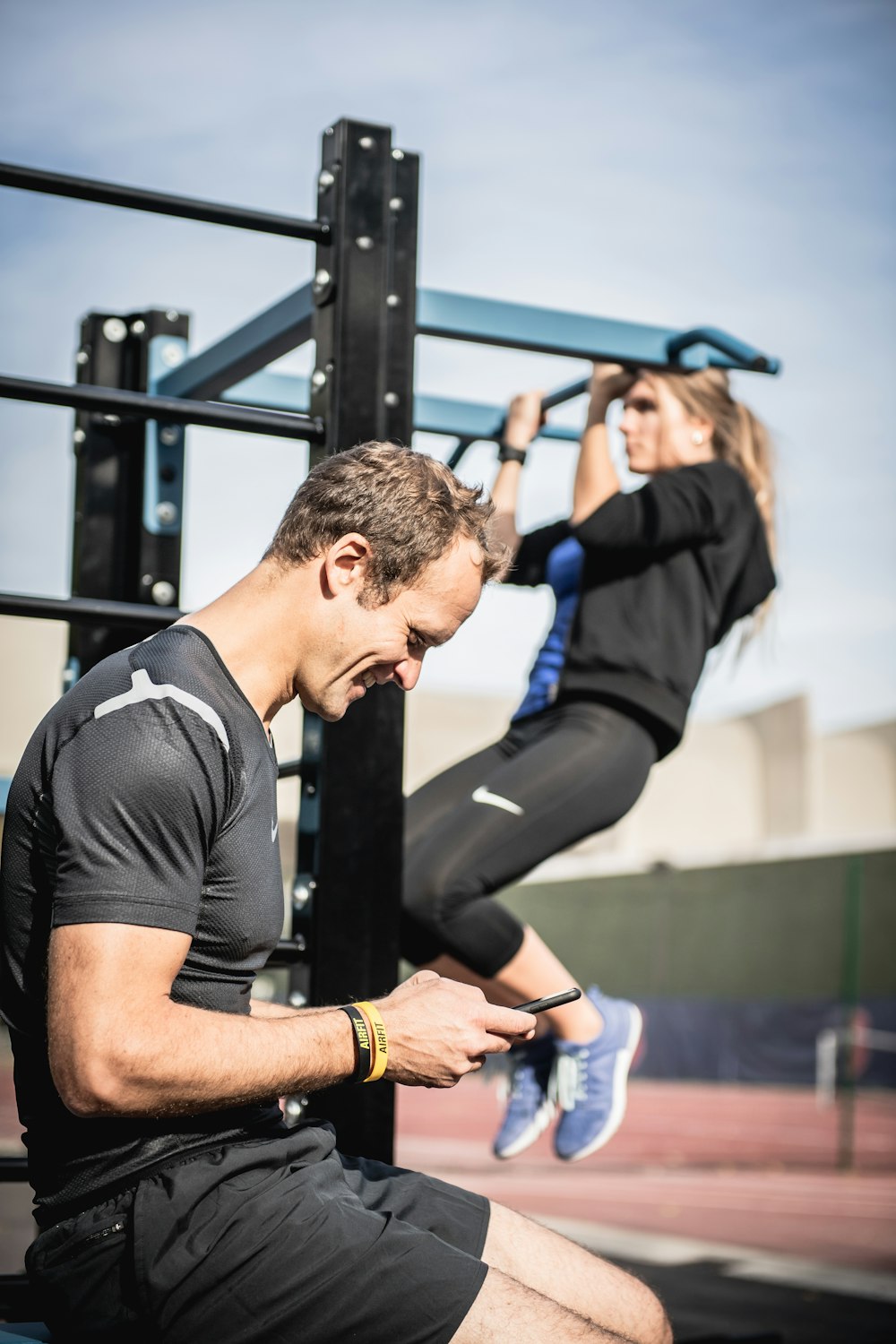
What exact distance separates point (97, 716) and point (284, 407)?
2.15 metres

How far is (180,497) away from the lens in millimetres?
3295

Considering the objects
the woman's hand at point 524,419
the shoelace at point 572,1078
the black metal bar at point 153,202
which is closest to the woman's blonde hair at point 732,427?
the woman's hand at point 524,419

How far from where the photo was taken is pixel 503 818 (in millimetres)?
2871

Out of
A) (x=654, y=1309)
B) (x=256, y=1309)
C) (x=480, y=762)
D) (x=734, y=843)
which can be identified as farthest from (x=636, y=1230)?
(x=734, y=843)

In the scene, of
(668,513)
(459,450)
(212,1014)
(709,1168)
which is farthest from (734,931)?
(212,1014)

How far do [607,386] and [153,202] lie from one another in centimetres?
120

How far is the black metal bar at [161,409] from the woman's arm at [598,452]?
0.73m

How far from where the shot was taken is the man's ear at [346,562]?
6.10ft

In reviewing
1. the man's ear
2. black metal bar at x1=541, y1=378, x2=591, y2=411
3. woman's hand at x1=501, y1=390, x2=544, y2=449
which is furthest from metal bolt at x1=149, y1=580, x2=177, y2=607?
the man's ear

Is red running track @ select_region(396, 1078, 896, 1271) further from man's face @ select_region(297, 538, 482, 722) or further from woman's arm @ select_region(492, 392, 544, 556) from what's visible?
man's face @ select_region(297, 538, 482, 722)

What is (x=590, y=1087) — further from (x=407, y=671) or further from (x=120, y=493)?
(x=120, y=493)

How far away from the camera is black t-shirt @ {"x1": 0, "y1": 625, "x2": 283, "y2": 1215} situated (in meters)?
1.56

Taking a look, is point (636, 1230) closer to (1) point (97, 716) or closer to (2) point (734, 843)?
(1) point (97, 716)

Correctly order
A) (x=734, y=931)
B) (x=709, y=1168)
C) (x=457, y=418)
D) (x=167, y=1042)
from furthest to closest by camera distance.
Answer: (x=734, y=931), (x=709, y=1168), (x=457, y=418), (x=167, y=1042)
